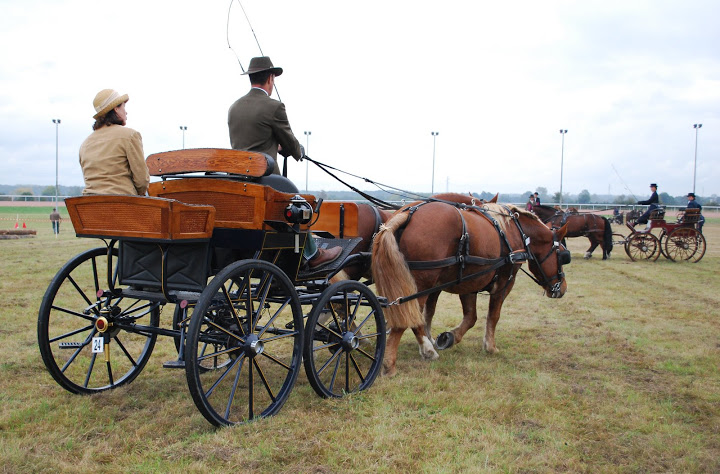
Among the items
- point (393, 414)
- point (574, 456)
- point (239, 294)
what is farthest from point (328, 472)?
point (574, 456)

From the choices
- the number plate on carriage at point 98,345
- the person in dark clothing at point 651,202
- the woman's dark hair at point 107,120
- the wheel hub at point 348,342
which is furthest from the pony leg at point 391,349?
the person in dark clothing at point 651,202

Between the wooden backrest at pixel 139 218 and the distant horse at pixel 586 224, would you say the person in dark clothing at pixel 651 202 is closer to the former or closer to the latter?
the distant horse at pixel 586 224

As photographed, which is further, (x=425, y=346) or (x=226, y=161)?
(x=425, y=346)

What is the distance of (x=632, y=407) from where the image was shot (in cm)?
428

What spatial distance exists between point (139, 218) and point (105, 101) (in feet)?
3.37

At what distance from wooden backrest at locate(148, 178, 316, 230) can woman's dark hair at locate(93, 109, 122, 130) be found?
583mm

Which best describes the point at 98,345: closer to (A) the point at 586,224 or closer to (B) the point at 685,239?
(A) the point at 586,224

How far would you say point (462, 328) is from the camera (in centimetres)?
609

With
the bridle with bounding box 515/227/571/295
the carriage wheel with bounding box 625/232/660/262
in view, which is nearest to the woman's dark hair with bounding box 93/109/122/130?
the bridle with bounding box 515/227/571/295

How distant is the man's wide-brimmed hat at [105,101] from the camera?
3711mm

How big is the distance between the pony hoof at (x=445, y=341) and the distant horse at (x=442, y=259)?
1cm

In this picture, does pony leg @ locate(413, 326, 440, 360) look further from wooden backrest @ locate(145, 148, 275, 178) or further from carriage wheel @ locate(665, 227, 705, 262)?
carriage wheel @ locate(665, 227, 705, 262)

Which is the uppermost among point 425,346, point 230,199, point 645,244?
point 230,199

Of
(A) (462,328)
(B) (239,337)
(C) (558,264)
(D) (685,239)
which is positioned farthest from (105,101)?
(D) (685,239)
